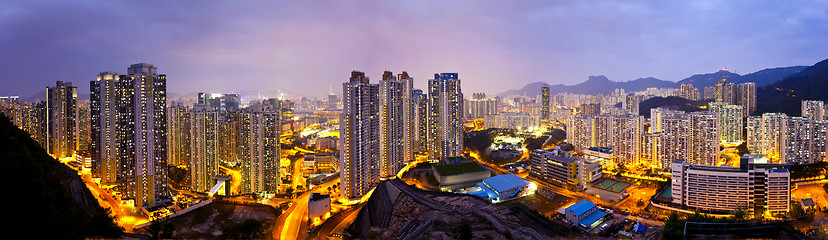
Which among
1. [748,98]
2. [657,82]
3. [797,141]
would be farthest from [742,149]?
[657,82]

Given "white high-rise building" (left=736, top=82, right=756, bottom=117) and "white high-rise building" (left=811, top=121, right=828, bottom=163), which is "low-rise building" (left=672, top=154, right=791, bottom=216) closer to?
"white high-rise building" (left=811, top=121, right=828, bottom=163)

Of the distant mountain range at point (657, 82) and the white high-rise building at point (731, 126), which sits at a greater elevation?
the distant mountain range at point (657, 82)

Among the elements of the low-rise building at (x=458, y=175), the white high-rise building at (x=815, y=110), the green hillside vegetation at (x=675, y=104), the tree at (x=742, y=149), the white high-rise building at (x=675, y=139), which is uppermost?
the green hillside vegetation at (x=675, y=104)

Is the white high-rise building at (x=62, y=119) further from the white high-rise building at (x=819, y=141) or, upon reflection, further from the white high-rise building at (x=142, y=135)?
the white high-rise building at (x=819, y=141)

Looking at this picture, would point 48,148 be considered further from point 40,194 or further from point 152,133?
point 40,194

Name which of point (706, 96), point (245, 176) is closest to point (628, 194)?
point (245, 176)

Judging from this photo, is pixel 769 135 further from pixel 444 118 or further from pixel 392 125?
pixel 392 125

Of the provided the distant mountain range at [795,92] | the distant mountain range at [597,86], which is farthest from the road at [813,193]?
the distant mountain range at [597,86]

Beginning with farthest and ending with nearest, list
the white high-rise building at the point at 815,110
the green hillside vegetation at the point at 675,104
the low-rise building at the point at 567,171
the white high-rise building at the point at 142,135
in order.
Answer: the green hillside vegetation at the point at 675,104 < the white high-rise building at the point at 815,110 < the low-rise building at the point at 567,171 < the white high-rise building at the point at 142,135
